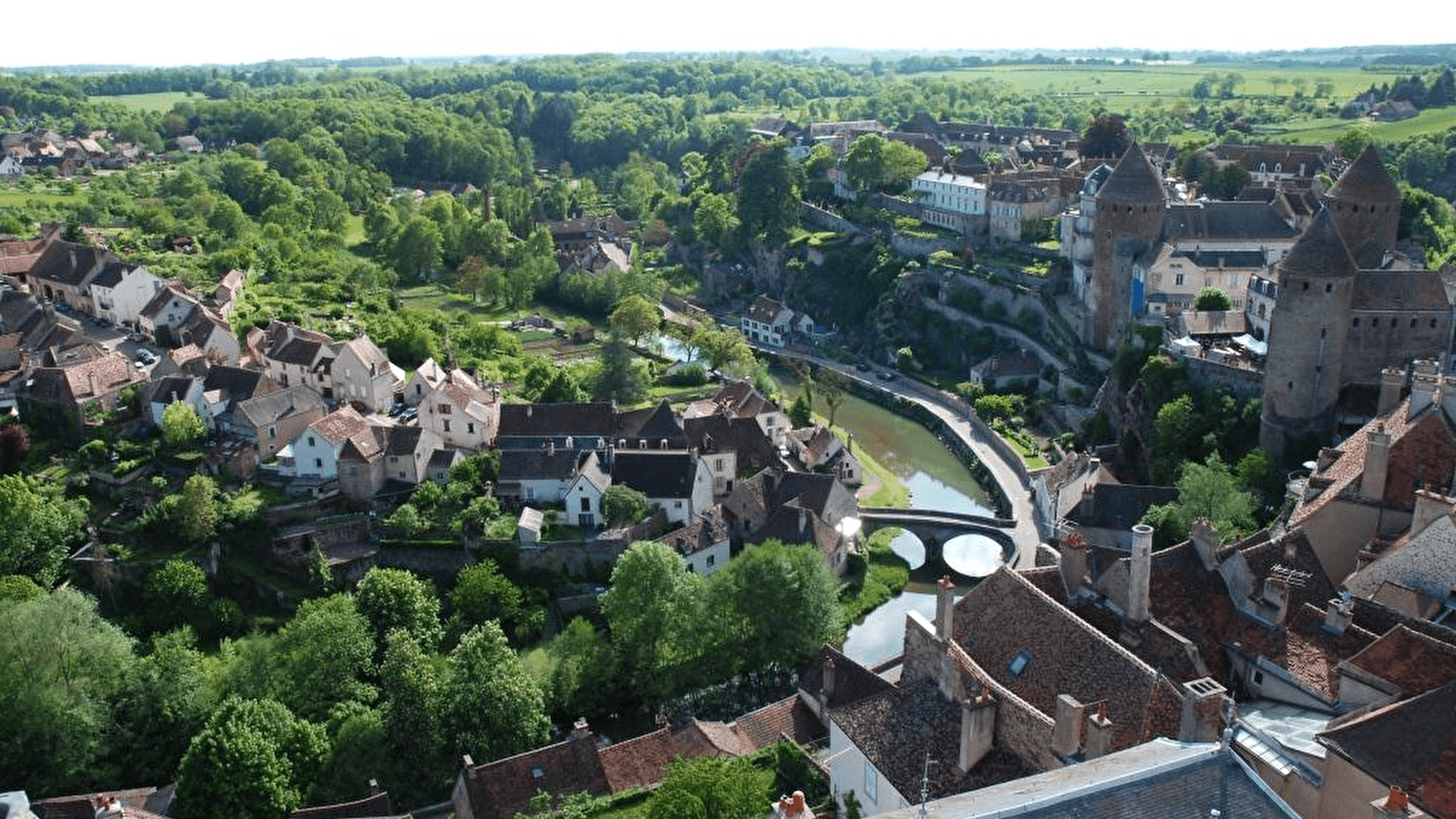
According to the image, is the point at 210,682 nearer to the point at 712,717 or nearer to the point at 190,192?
the point at 712,717

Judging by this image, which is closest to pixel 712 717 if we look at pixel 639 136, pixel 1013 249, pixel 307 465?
pixel 307 465

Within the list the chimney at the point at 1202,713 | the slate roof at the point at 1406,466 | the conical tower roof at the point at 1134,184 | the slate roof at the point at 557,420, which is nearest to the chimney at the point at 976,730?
the chimney at the point at 1202,713

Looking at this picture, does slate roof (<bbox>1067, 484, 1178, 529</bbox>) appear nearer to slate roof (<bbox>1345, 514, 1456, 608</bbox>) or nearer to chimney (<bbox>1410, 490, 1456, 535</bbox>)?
chimney (<bbox>1410, 490, 1456, 535</bbox>)

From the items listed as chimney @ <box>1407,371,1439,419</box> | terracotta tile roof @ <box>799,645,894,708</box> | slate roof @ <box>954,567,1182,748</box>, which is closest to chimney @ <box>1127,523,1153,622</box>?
slate roof @ <box>954,567,1182,748</box>

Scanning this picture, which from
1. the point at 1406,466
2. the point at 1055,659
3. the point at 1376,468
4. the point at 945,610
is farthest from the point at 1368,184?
the point at 945,610

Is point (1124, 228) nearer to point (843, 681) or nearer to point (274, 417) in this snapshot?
point (843, 681)

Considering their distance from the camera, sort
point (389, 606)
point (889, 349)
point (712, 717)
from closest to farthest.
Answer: point (712, 717) < point (389, 606) < point (889, 349)
